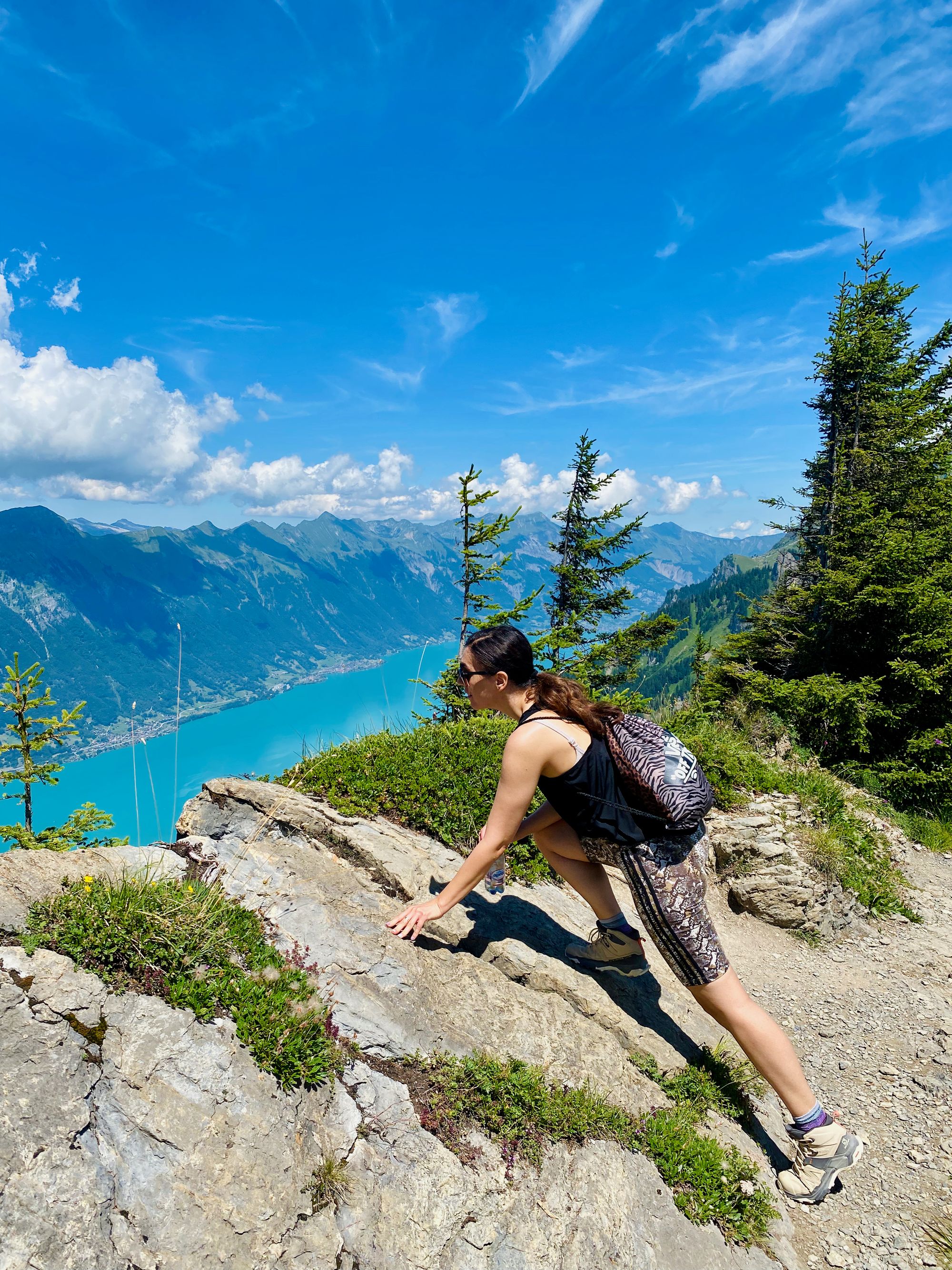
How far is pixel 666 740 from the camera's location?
372cm

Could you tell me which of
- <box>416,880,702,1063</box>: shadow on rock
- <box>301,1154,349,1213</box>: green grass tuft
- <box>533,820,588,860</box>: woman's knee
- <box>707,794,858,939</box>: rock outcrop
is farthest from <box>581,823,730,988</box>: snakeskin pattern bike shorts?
<box>707,794,858,939</box>: rock outcrop

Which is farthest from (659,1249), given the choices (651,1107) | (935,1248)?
(935,1248)

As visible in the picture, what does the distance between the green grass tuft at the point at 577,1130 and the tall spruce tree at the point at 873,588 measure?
10316 millimetres

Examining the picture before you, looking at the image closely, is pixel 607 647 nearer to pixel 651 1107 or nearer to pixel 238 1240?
pixel 651 1107

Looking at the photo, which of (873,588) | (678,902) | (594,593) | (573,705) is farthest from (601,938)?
(594,593)

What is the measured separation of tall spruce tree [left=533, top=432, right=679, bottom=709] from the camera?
72.6 feet

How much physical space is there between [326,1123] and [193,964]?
3.51ft

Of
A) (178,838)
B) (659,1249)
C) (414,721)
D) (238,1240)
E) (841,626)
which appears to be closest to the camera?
(238,1240)

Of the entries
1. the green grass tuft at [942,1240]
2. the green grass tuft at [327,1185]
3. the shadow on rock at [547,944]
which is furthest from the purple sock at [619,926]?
the green grass tuft at [327,1185]

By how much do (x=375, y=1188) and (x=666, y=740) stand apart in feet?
9.04

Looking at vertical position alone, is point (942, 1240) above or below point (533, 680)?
below

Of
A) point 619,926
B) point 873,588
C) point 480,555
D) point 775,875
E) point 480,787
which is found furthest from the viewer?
point 480,555

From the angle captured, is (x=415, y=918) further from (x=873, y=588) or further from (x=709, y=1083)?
(x=873, y=588)

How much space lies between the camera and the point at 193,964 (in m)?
3.23
